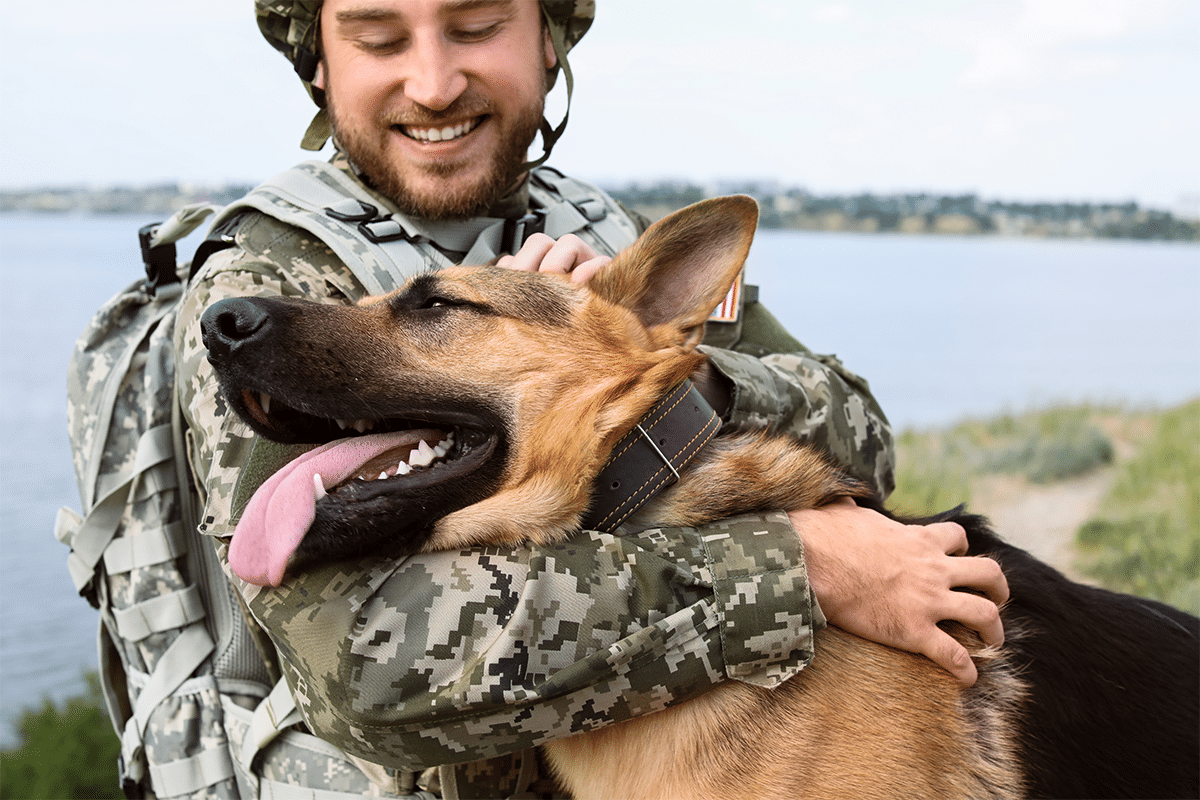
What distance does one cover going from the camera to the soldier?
2.13 meters

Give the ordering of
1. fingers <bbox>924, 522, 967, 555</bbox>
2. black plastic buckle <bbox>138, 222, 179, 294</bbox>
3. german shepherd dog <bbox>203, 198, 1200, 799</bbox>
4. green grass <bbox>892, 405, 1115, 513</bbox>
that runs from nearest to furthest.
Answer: german shepherd dog <bbox>203, 198, 1200, 799</bbox> < fingers <bbox>924, 522, 967, 555</bbox> < black plastic buckle <bbox>138, 222, 179, 294</bbox> < green grass <bbox>892, 405, 1115, 513</bbox>

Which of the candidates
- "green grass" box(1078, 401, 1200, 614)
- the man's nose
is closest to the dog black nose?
the man's nose

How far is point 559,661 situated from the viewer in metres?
2.16

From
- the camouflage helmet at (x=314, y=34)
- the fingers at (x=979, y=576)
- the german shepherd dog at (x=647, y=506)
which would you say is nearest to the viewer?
the german shepherd dog at (x=647, y=506)

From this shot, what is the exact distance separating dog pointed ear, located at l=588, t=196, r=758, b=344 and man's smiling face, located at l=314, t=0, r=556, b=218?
0.98 metres

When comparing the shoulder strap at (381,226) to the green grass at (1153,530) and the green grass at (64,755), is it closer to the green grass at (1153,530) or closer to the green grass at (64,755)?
the green grass at (64,755)

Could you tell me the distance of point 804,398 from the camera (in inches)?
131

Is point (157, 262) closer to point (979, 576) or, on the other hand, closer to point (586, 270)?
point (586, 270)

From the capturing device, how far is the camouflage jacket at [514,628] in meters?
2.10

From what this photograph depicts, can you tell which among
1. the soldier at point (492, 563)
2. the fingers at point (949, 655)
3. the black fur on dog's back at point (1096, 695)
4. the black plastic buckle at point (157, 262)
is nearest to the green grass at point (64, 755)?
the black plastic buckle at point (157, 262)

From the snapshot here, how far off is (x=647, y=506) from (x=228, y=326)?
1.23 meters

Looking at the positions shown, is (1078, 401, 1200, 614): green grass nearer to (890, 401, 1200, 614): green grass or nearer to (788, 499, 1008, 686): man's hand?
(890, 401, 1200, 614): green grass

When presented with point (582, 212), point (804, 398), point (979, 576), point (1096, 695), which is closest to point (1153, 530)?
point (1096, 695)

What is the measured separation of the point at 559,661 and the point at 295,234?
1.77 meters
